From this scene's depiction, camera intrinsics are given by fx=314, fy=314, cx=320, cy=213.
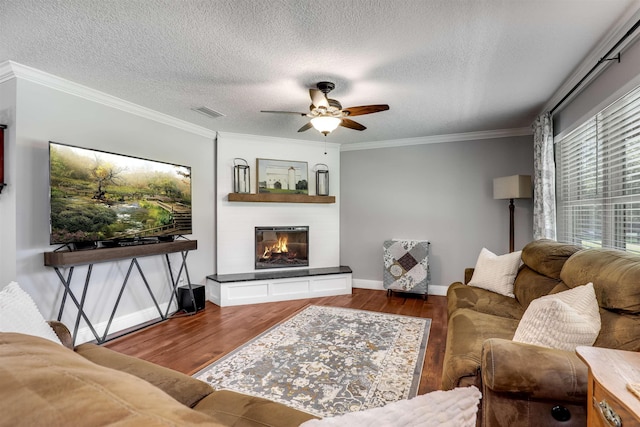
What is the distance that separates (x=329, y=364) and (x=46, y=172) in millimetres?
2932

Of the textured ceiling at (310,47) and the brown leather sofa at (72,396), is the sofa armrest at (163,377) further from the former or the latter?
the textured ceiling at (310,47)

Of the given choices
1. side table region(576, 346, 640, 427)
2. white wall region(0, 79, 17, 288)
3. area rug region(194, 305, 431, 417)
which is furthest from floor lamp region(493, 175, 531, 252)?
Answer: white wall region(0, 79, 17, 288)

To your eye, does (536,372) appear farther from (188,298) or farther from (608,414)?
(188,298)

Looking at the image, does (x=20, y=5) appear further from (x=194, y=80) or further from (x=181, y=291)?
(x=181, y=291)

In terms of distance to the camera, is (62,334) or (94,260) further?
(94,260)

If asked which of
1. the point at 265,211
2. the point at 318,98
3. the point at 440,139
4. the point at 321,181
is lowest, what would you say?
the point at 265,211

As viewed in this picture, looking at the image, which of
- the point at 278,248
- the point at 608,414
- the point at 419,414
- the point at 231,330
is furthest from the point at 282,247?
the point at 419,414

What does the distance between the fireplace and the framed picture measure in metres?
0.61

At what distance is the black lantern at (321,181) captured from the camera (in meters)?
5.11

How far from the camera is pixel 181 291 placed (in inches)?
155

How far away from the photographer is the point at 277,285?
14.6ft

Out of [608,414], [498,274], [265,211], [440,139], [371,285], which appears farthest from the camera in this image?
[371,285]

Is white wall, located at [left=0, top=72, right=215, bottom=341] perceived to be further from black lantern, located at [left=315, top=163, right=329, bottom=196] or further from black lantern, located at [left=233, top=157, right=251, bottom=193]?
black lantern, located at [left=315, top=163, right=329, bottom=196]

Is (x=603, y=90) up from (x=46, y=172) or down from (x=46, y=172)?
up
